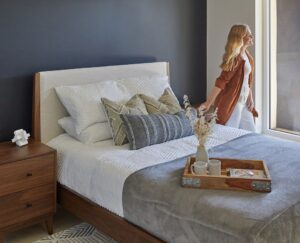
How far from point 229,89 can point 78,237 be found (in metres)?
1.72

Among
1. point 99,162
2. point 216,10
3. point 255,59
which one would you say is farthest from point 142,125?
point 216,10

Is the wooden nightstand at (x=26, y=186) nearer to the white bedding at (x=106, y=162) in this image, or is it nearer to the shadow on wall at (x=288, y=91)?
the white bedding at (x=106, y=162)

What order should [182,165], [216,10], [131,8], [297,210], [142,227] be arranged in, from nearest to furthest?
[297,210] → [142,227] → [182,165] → [131,8] → [216,10]

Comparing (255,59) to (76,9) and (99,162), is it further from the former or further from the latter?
(99,162)

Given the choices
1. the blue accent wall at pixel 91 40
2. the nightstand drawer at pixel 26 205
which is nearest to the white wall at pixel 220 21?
the blue accent wall at pixel 91 40

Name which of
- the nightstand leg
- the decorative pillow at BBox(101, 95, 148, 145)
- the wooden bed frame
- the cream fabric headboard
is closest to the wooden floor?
the nightstand leg

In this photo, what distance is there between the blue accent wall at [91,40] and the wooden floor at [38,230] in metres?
0.69

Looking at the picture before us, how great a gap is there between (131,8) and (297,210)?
7.88ft

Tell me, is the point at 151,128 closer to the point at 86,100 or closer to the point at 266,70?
the point at 86,100

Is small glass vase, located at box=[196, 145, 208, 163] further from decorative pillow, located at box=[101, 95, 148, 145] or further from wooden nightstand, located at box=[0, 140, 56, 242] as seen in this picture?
Result: wooden nightstand, located at box=[0, 140, 56, 242]

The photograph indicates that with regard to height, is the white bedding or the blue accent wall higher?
the blue accent wall

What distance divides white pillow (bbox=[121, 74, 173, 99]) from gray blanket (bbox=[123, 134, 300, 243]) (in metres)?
0.97

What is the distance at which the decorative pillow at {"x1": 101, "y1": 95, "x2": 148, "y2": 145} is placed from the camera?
112 inches

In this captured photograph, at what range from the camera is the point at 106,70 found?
11.1 ft
